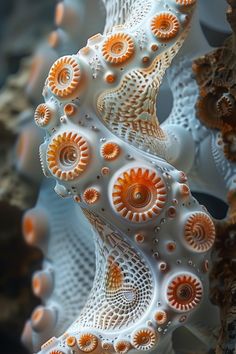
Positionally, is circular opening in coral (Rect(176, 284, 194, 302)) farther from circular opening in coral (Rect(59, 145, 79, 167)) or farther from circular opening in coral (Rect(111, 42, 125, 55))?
circular opening in coral (Rect(111, 42, 125, 55))

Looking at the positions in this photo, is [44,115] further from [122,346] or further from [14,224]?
[14,224]

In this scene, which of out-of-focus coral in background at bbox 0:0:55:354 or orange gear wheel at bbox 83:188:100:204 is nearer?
orange gear wheel at bbox 83:188:100:204

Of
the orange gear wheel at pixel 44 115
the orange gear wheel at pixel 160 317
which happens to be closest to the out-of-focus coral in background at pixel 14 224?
the orange gear wheel at pixel 44 115

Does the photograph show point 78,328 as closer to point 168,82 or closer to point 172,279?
point 172,279

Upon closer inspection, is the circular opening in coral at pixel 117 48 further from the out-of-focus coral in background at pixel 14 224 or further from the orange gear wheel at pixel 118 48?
the out-of-focus coral in background at pixel 14 224

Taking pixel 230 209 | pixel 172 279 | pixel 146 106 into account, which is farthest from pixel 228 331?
pixel 146 106

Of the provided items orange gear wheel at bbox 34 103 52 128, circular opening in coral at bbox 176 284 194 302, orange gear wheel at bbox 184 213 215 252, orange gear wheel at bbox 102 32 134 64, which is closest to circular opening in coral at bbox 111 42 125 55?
orange gear wheel at bbox 102 32 134 64
